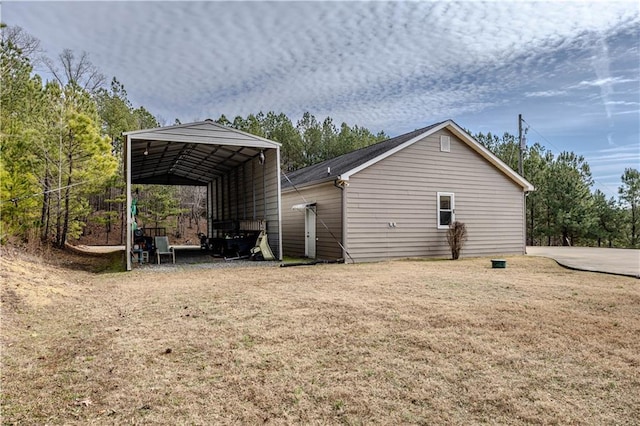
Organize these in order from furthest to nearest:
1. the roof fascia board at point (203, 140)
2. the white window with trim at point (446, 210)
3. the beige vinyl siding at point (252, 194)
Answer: the white window with trim at point (446, 210)
the beige vinyl siding at point (252, 194)
the roof fascia board at point (203, 140)

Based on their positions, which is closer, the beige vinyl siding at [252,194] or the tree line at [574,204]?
the beige vinyl siding at [252,194]

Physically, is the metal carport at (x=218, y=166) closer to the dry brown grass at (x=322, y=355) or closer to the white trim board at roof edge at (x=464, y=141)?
the white trim board at roof edge at (x=464, y=141)

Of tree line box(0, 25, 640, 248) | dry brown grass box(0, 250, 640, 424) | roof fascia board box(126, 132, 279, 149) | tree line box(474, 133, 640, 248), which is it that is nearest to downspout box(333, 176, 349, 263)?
roof fascia board box(126, 132, 279, 149)

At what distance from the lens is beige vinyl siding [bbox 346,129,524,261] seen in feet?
41.3

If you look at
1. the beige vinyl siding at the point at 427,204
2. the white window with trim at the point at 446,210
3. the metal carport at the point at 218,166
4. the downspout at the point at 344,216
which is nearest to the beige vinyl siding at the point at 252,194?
the metal carport at the point at 218,166

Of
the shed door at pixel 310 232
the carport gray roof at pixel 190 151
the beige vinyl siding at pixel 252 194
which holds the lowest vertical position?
the shed door at pixel 310 232

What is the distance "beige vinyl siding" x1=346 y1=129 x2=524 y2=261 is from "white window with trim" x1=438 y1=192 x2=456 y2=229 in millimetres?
174

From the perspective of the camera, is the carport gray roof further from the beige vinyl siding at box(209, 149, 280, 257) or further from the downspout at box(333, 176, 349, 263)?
the downspout at box(333, 176, 349, 263)

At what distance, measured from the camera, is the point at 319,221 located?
1377cm

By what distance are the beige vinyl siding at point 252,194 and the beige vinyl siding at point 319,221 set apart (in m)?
1.29

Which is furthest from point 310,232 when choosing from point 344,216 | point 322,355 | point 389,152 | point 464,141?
point 322,355

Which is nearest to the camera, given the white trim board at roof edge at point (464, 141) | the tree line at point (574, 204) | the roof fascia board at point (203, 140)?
the roof fascia board at point (203, 140)

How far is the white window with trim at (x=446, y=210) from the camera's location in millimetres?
13953

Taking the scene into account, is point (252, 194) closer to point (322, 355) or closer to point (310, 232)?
point (310, 232)
